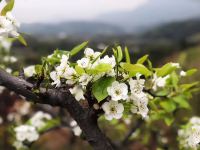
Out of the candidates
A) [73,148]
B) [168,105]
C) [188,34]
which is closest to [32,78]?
[168,105]

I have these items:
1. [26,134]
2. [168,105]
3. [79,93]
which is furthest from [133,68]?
[26,134]

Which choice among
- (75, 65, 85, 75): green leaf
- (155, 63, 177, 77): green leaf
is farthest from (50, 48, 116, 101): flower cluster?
(155, 63, 177, 77): green leaf

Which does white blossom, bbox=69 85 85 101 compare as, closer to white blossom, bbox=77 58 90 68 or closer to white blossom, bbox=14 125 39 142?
white blossom, bbox=77 58 90 68

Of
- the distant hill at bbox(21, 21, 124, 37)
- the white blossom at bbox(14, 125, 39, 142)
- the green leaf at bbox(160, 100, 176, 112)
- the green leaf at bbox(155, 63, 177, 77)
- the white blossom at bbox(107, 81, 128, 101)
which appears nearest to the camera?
the white blossom at bbox(107, 81, 128, 101)

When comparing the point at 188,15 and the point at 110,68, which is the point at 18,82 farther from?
the point at 188,15

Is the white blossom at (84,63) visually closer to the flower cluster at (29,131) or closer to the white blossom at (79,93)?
the white blossom at (79,93)

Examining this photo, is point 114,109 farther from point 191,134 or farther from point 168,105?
point 168,105
